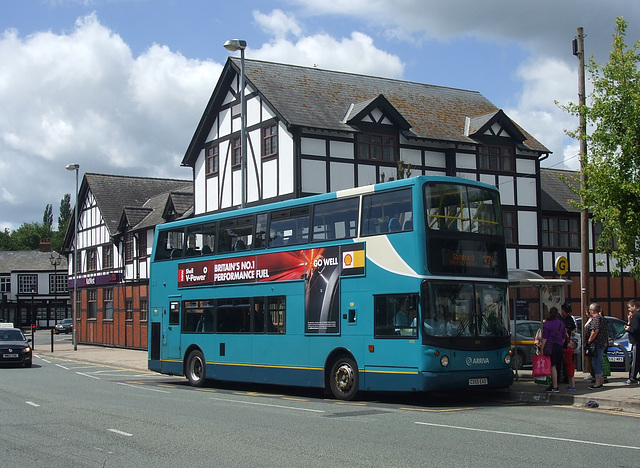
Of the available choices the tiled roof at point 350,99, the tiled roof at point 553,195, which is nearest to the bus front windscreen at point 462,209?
the tiled roof at point 350,99

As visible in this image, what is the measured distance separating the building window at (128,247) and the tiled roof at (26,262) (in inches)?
2002

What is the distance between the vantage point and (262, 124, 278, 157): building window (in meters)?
30.4

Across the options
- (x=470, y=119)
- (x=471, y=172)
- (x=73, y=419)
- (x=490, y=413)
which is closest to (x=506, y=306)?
(x=490, y=413)

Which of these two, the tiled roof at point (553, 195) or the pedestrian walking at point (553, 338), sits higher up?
the tiled roof at point (553, 195)

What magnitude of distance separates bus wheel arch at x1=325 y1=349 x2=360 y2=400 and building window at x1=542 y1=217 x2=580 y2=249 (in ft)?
73.2

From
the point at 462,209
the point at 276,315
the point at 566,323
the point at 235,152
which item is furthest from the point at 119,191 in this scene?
the point at 462,209

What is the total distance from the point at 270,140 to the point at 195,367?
12.4 m

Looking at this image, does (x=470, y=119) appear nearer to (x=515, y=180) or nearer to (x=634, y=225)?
(x=515, y=180)

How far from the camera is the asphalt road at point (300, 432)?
353 inches

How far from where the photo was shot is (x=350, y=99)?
110 ft

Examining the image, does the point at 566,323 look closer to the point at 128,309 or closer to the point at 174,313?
the point at 174,313

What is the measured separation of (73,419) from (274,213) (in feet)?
22.4

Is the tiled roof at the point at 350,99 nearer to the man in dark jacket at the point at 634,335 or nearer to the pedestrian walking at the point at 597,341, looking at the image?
the pedestrian walking at the point at 597,341

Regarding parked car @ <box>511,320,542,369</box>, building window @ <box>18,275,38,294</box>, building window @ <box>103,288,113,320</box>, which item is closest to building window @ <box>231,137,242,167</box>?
parked car @ <box>511,320,542,369</box>
